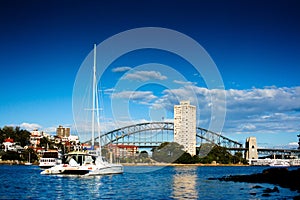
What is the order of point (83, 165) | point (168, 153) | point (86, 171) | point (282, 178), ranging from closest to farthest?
1. point (86, 171)
2. point (282, 178)
3. point (83, 165)
4. point (168, 153)

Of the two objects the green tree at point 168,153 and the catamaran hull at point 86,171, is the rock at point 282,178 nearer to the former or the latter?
the catamaran hull at point 86,171

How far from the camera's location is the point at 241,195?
133ft

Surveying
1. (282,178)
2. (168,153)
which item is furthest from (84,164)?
(168,153)

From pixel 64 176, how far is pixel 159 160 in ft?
420

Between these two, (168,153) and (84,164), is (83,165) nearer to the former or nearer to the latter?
(84,164)

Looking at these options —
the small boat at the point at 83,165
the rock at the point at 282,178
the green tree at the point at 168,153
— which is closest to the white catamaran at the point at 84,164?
the small boat at the point at 83,165

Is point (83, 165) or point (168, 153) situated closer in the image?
point (83, 165)

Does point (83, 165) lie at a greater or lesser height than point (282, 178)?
greater

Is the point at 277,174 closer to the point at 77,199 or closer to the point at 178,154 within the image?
the point at 77,199

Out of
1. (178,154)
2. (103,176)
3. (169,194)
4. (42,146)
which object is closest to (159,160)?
(178,154)

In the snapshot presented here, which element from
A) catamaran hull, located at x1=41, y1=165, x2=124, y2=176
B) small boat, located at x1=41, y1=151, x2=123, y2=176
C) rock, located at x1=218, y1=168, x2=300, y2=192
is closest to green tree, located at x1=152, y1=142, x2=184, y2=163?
catamaran hull, located at x1=41, y1=165, x2=124, y2=176

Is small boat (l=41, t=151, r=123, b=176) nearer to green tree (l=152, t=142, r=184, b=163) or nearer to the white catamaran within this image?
the white catamaran

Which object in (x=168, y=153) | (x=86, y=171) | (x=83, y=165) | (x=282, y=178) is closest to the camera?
(x=86, y=171)

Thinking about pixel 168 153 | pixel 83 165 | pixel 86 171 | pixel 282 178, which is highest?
pixel 83 165
